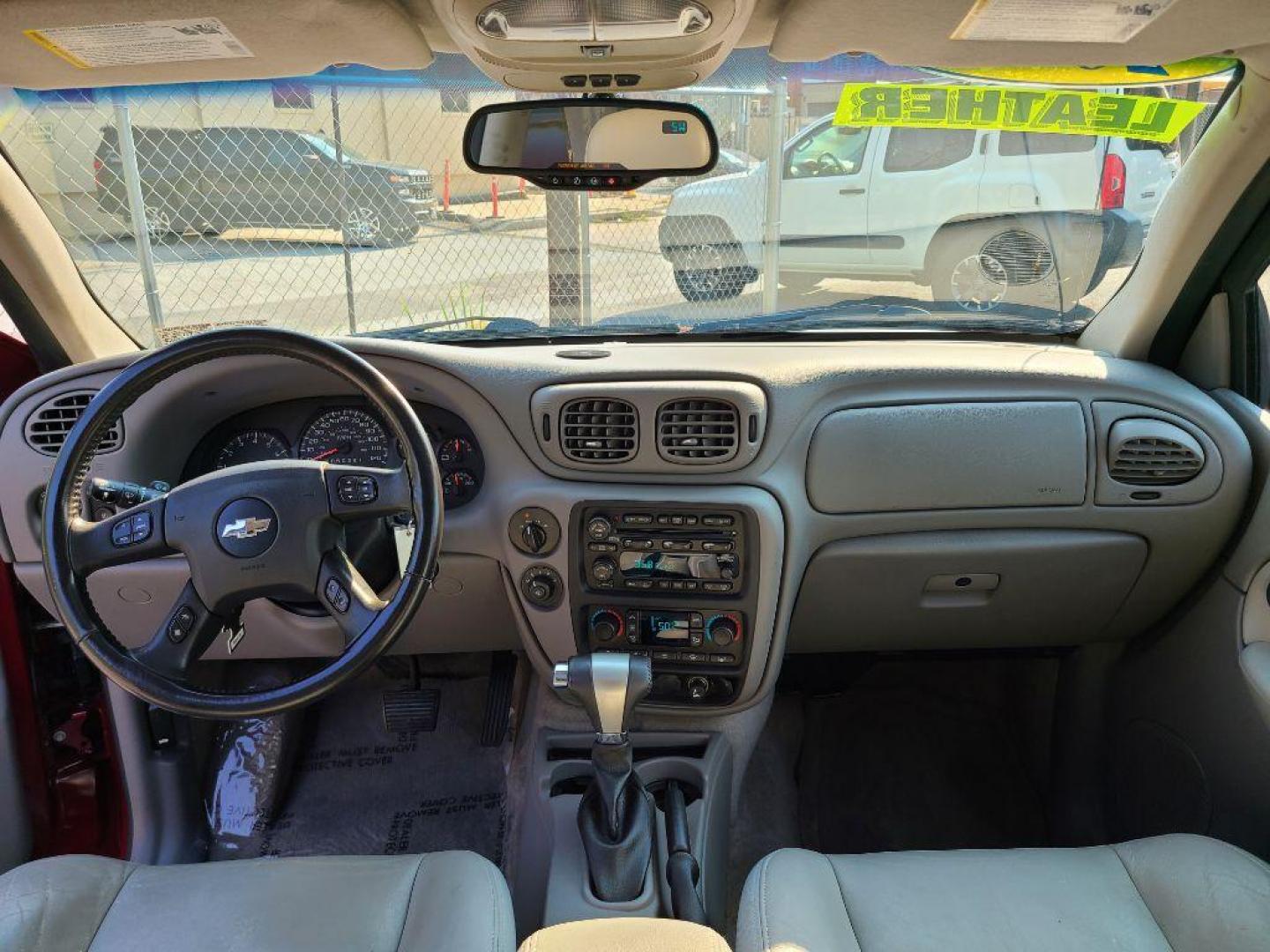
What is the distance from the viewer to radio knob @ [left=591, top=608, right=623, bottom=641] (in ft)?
7.29

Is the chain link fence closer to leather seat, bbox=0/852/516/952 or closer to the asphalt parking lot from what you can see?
the asphalt parking lot

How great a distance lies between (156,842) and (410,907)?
1.28 meters

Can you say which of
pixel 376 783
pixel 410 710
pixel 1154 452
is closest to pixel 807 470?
pixel 1154 452

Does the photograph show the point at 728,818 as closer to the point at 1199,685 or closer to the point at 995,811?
the point at 995,811

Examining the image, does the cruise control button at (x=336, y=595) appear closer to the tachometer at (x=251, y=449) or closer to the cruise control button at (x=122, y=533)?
the cruise control button at (x=122, y=533)

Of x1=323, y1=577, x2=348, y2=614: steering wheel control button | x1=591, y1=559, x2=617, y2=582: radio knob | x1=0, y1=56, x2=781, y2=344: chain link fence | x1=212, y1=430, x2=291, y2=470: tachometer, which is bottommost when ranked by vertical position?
x1=591, y1=559, x2=617, y2=582: radio knob

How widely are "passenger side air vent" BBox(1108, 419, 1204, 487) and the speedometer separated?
171 centimetres

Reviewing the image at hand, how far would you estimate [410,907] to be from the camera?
5.19ft

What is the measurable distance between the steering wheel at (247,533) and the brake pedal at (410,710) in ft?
4.14

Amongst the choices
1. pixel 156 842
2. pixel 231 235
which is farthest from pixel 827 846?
pixel 231 235

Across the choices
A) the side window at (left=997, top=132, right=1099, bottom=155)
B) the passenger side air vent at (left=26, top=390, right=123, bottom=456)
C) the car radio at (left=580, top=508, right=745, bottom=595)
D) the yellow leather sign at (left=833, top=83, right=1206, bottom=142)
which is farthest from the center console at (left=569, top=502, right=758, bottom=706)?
the side window at (left=997, top=132, right=1099, bottom=155)

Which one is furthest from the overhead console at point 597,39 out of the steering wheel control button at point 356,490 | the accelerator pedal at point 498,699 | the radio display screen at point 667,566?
the accelerator pedal at point 498,699

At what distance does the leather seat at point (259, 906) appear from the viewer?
59.2 inches

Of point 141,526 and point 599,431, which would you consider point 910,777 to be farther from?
point 141,526
